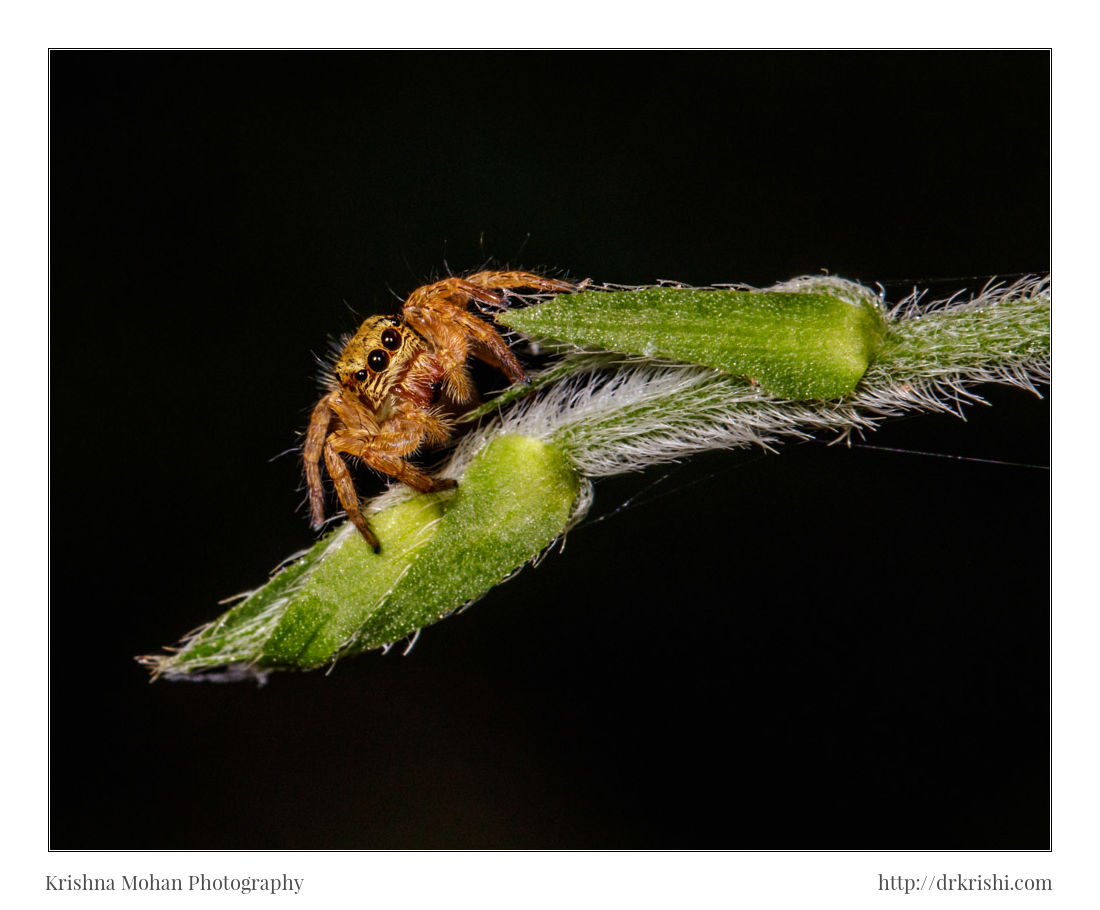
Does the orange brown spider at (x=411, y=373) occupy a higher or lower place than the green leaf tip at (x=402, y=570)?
higher

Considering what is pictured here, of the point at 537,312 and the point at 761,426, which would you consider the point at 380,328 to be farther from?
the point at 761,426

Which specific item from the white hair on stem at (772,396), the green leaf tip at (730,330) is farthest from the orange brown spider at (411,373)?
the green leaf tip at (730,330)

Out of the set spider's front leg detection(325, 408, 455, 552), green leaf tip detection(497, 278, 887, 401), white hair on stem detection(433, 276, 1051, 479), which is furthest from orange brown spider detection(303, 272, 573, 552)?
green leaf tip detection(497, 278, 887, 401)

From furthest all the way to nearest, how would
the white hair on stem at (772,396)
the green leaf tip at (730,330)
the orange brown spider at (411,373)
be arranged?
the orange brown spider at (411,373), the white hair on stem at (772,396), the green leaf tip at (730,330)

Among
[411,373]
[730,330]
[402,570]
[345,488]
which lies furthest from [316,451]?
[730,330]

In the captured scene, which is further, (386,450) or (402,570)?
(386,450)

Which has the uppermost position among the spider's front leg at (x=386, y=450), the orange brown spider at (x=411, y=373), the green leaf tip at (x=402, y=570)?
the orange brown spider at (x=411, y=373)

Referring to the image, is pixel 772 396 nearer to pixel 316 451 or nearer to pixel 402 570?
pixel 402 570

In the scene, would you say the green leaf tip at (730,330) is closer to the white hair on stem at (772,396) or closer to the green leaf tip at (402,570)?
the white hair on stem at (772,396)

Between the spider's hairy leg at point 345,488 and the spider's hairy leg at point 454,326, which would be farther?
the spider's hairy leg at point 454,326
